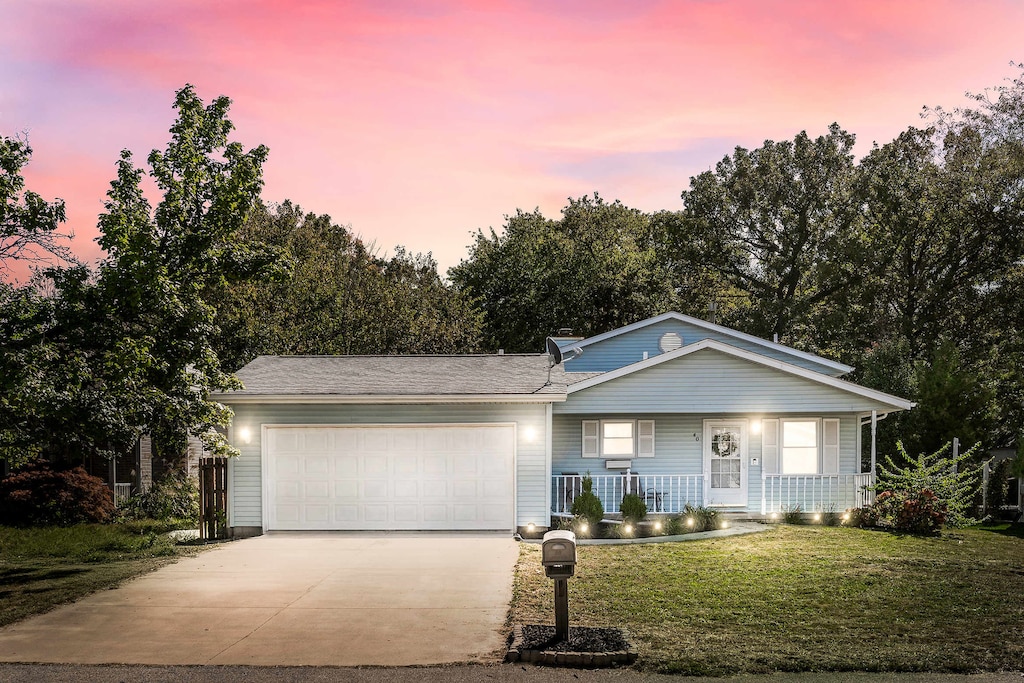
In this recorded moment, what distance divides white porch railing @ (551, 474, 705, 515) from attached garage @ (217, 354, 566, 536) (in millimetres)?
1248

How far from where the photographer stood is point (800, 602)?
1094 cm

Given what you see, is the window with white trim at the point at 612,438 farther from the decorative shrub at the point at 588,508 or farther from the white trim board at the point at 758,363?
the decorative shrub at the point at 588,508

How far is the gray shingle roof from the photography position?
18.0m

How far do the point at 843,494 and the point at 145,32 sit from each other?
16.3m

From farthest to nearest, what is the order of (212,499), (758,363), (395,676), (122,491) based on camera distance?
(122,491), (758,363), (212,499), (395,676)

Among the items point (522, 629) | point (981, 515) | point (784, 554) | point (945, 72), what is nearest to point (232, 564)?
point (522, 629)

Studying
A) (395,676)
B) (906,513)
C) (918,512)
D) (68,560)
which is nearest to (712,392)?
(906,513)

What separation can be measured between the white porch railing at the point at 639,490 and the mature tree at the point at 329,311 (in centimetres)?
1387


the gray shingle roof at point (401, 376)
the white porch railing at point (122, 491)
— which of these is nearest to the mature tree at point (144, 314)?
the gray shingle roof at point (401, 376)

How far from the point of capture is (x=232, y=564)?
14.2 meters

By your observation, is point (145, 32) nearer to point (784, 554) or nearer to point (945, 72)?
point (784, 554)

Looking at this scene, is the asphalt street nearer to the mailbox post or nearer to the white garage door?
the mailbox post

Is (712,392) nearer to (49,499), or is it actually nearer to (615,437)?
(615,437)

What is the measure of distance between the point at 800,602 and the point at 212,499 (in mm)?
11359
